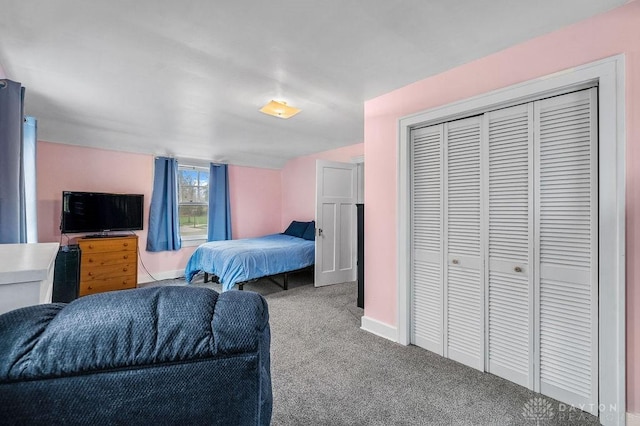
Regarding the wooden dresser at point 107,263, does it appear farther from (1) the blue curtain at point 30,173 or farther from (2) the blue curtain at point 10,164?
(2) the blue curtain at point 10,164

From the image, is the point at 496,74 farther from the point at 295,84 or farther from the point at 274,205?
the point at 274,205

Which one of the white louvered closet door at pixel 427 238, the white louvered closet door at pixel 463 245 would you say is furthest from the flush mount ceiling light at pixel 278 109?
the white louvered closet door at pixel 463 245

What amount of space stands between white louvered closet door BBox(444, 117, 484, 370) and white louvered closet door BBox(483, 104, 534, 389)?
0.07 meters

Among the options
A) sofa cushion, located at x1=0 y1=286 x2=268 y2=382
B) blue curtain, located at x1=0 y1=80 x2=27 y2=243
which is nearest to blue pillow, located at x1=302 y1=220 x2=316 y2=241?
blue curtain, located at x1=0 y1=80 x2=27 y2=243

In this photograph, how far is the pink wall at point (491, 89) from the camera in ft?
4.78

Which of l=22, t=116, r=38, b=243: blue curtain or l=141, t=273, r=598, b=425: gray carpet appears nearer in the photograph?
l=141, t=273, r=598, b=425: gray carpet

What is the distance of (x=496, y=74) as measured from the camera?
76.5 inches

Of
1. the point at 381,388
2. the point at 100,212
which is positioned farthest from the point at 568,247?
the point at 100,212

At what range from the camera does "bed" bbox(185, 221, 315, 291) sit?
358 cm

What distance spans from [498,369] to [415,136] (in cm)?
189

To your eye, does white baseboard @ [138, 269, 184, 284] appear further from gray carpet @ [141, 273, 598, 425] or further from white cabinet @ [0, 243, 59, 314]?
white cabinet @ [0, 243, 59, 314]

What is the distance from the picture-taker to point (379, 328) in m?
2.62

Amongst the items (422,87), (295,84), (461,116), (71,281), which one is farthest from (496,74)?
(71,281)

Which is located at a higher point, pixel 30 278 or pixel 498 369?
pixel 30 278
